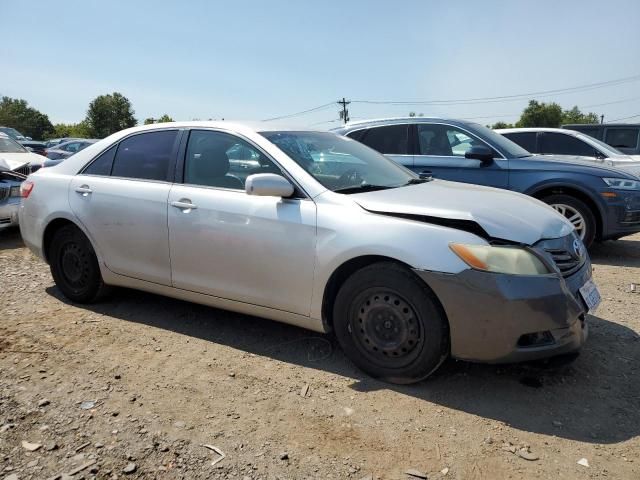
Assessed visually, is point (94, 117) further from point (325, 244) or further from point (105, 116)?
point (325, 244)

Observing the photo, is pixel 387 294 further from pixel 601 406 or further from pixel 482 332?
pixel 601 406

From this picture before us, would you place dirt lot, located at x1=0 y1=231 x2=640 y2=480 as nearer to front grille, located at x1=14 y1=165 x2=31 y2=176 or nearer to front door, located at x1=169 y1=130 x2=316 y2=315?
front door, located at x1=169 y1=130 x2=316 y2=315

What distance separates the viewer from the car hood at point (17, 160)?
7968 mm

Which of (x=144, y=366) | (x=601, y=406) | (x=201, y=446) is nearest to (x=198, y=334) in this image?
(x=144, y=366)

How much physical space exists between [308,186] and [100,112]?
3243 inches

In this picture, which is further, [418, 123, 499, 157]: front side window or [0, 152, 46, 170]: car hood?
[0, 152, 46, 170]: car hood

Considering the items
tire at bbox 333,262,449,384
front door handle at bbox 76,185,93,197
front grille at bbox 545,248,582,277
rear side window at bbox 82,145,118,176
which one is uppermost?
rear side window at bbox 82,145,118,176

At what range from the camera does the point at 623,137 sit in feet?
38.7

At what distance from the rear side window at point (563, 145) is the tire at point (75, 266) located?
741 centimetres

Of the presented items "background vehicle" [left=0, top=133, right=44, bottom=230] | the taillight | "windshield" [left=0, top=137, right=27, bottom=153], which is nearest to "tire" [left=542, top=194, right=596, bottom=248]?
the taillight

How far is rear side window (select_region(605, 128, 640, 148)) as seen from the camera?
11.7 metres

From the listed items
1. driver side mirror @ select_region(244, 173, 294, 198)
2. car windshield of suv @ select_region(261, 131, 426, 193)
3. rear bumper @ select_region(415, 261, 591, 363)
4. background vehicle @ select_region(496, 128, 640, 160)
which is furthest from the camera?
background vehicle @ select_region(496, 128, 640, 160)

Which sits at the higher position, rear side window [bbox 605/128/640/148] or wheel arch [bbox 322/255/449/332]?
rear side window [bbox 605/128/640/148]

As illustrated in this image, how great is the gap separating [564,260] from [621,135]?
35.0ft
